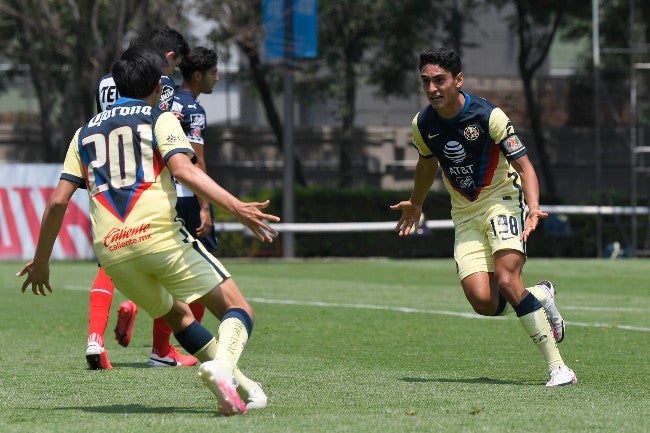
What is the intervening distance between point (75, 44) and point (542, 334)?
23.6 metres

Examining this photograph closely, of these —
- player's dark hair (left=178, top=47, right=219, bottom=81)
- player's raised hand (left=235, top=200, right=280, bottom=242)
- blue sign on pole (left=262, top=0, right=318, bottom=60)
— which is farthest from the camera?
blue sign on pole (left=262, top=0, right=318, bottom=60)

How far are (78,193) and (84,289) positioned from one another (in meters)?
7.01

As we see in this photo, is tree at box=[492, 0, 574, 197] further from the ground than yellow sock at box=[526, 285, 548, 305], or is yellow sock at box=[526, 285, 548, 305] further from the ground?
tree at box=[492, 0, 574, 197]

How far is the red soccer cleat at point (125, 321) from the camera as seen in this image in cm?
994

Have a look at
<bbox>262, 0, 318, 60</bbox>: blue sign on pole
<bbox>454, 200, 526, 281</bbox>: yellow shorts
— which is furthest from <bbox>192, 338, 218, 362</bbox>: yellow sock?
<bbox>262, 0, 318, 60</bbox>: blue sign on pole

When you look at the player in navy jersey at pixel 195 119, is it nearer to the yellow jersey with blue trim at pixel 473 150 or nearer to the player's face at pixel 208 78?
the player's face at pixel 208 78

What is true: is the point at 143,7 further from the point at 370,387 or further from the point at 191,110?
the point at 370,387

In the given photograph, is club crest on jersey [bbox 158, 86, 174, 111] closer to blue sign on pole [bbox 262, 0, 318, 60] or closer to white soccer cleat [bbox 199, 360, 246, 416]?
white soccer cleat [bbox 199, 360, 246, 416]

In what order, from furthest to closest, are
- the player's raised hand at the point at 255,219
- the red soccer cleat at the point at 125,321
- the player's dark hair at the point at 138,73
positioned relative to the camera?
the red soccer cleat at the point at 125,321
the player's dark hair at the point at 138,73
the player's raised hand at the point at 255,219

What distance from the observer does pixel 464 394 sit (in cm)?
793

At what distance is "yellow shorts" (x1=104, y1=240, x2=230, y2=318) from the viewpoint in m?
6.93

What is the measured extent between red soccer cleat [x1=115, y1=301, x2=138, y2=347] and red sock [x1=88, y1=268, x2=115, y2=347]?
0.12 metres

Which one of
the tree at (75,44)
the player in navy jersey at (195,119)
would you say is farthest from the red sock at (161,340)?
the tree at (75,44)

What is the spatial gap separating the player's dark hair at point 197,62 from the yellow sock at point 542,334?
3082 mm
